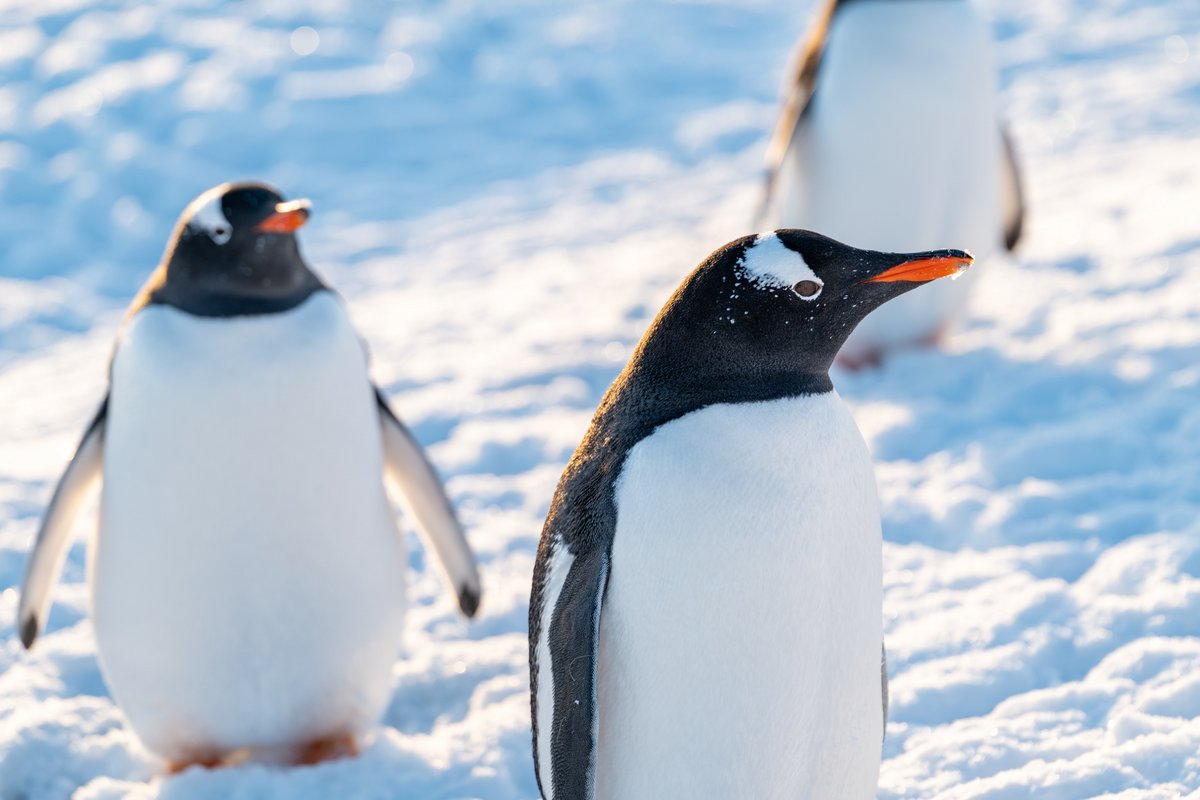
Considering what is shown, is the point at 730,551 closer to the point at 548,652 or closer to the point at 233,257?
the point at 548,652

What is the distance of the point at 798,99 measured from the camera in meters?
4.98

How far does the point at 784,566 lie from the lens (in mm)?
2041

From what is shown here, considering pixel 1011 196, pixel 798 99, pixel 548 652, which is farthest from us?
pixel 1011 196

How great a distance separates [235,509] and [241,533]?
0.17 ft

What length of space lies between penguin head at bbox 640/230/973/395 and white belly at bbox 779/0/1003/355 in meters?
2.68

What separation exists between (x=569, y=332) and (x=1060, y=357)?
173cm

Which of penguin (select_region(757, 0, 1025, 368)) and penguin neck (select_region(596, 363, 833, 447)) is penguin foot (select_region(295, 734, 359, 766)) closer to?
penguin neck (select_region(596, 363, 833, 447))

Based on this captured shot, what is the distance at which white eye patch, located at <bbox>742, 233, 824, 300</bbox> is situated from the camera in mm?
2068

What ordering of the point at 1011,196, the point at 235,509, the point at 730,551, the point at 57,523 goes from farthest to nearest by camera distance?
1. the point at 1011,196
2. the point at 57,523
3. the point at 235,509
4. the point at 730,551

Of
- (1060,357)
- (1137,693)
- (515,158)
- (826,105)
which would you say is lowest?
(515,158)

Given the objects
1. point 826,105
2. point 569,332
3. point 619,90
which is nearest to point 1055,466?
point 826,105

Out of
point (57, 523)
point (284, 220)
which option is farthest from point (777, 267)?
point (57, 523)

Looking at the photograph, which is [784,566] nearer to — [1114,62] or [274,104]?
[274,104]

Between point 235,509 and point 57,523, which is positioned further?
point 57,523
